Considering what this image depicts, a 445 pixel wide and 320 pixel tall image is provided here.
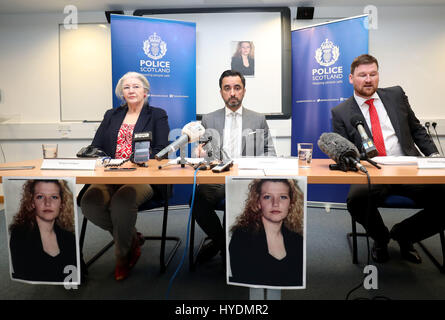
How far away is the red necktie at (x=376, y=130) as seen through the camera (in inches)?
71.7

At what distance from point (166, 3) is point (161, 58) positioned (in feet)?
2.65

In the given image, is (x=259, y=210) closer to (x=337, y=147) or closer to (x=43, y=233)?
(x=337, y=147)

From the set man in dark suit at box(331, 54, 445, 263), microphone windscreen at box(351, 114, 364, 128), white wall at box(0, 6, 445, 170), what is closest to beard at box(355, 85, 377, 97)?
man in dark suit at box(331, 54, 445, 263)

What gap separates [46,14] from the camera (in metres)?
3.59

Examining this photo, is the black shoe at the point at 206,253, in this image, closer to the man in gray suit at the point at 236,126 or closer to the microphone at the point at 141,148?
the man in gray suit at the point at 236,126

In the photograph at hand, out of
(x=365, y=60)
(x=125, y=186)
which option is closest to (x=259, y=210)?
(x=125, y=186)

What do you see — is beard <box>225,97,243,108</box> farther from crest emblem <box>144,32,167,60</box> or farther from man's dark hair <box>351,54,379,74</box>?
crest emblem <box>144,32,167,60</box>

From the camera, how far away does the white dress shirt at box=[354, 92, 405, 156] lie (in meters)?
1.85

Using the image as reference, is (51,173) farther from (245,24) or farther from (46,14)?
(46,14)

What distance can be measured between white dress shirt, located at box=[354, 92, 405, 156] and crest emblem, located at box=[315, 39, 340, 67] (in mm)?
1256

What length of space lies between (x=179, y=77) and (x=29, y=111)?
219 cm
